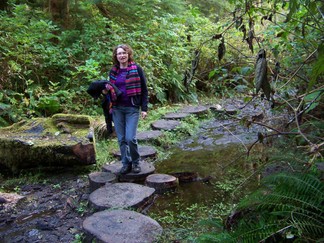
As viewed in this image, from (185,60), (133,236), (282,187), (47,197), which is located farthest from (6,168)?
(185,60)

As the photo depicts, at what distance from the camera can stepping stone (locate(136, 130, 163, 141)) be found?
21.2 feet

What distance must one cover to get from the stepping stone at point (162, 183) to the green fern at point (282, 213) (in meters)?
1.68

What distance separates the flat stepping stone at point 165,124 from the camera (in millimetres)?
7211

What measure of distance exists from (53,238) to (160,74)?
7076 mm

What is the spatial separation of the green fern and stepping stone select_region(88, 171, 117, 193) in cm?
210

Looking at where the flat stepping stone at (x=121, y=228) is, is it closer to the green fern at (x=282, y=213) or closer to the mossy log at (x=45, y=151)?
the green fern at (x=282, y=213)

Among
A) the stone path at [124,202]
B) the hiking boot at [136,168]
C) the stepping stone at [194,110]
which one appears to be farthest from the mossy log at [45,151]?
the stepping stone at [194,110]

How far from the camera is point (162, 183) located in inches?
174

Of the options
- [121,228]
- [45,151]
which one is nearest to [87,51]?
[45,151]

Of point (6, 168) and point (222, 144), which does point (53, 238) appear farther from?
point (222, 144)

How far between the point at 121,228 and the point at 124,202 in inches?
23.9

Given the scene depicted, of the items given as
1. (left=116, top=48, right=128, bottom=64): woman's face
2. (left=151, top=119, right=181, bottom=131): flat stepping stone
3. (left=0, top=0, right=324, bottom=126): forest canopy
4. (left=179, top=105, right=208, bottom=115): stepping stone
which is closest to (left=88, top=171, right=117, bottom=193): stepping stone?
(left=116, top=48, right=128, bottom=64): woman's face

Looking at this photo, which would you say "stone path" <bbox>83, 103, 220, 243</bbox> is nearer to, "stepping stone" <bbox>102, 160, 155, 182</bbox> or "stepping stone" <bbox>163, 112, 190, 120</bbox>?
"stepping stone" <bbox>102, 160, 155, 182</bbox>

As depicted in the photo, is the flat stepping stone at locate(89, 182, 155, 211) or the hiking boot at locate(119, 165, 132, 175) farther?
the hiking boot at locate(119, 165, 132, 175)
